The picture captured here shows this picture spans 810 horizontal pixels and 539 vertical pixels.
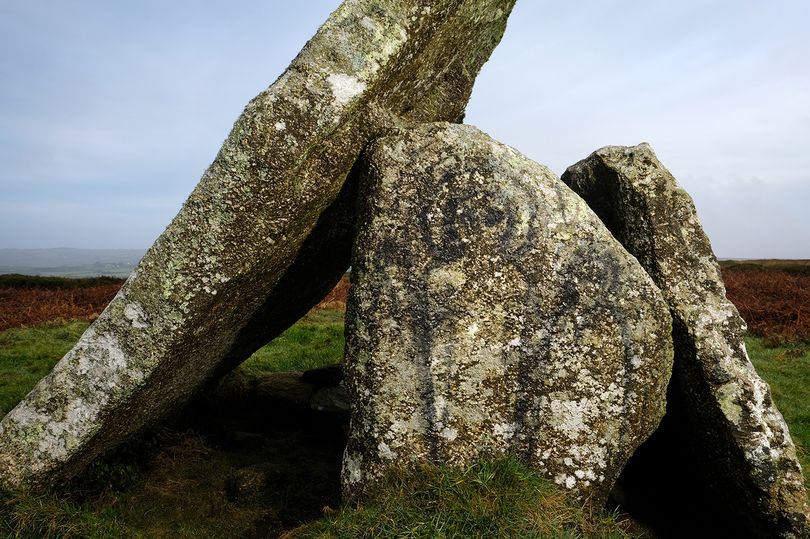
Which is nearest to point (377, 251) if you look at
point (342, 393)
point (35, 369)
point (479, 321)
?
point (479, 321)

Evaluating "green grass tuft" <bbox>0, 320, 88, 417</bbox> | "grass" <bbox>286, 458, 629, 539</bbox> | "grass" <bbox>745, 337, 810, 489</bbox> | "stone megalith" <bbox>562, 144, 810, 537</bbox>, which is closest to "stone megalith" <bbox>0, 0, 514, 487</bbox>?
"grass" <bbox>286, 458, 629, 539</bbox>

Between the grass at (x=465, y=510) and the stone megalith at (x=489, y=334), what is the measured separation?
0.14m

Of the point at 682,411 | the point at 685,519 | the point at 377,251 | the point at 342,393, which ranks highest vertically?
the point at 377,251

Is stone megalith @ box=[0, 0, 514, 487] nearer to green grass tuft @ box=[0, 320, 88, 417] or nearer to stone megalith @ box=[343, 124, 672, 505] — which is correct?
stone megalith @ box=[343, 124, 672, 505]

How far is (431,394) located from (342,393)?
389 cm

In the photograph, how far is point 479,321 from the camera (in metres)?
4.88

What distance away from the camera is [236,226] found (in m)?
4.79

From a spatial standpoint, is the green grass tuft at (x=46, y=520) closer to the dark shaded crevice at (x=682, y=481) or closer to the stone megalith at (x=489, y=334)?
the stone megalith at (x=489, y=334)

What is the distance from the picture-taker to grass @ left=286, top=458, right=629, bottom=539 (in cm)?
429

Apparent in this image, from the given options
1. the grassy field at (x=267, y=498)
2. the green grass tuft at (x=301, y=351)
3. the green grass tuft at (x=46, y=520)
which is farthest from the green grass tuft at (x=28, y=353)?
the green grass tuft at (x=301, y=351)

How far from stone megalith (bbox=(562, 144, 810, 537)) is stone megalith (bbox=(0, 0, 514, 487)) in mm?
2444

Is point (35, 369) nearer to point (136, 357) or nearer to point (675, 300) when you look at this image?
point (136, 357)

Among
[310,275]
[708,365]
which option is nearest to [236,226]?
[310,275]

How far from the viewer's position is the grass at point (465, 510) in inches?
169
